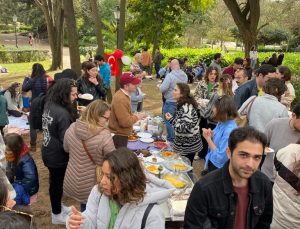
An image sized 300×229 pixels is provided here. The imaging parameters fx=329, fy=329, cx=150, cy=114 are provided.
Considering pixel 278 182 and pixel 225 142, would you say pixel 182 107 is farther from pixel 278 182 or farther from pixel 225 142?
pixel 278 182

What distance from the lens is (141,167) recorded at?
7.22 feet

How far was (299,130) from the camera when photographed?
10.8 feet

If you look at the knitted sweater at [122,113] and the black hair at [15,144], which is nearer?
the black hair at [15,144]

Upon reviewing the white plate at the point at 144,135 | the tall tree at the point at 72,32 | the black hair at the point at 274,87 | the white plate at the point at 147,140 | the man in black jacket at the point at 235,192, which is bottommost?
the white plate at the point at 147,140

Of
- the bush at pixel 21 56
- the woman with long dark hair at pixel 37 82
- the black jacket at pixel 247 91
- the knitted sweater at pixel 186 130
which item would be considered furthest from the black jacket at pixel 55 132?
the bush at pixel 21 56

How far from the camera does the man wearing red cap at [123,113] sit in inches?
183

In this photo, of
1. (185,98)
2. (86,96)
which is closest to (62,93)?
(86,96)

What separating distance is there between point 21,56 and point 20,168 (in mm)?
24198

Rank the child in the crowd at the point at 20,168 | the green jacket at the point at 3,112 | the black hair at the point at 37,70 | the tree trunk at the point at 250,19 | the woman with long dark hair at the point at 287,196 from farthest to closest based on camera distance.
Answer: the tree trunk at the point at 250,19 → the black hair at the point at 37,70 → the green jacket at the point at 3,112 → the child in the crowd at the point at 20,168 → the woman with long dark hair at the point at 287,196

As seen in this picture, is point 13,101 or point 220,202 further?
point 13,101

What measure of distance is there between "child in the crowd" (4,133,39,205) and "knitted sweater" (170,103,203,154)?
85.1 inches

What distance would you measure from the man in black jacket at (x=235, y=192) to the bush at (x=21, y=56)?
24.9m

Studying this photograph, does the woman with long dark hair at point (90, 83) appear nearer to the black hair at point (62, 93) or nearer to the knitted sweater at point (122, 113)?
the knitted sweater at point (122, 113)

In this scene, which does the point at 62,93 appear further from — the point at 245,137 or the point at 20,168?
the point at 245,137
